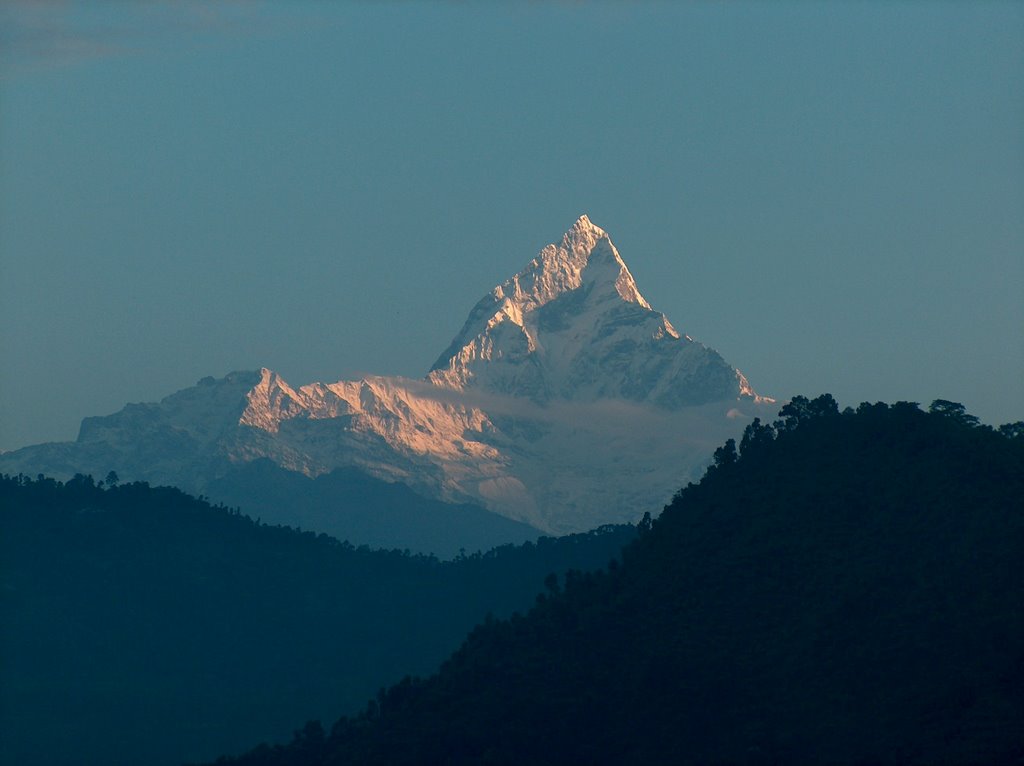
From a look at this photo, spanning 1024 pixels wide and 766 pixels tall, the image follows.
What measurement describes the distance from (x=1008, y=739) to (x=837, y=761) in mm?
15257

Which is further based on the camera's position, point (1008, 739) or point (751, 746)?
point (751, 746)

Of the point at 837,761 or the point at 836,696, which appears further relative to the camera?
the point at 836,696

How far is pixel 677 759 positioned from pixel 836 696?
49.7ft

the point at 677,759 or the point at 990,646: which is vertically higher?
the point at 990,646

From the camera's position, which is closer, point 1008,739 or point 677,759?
point 1008,739


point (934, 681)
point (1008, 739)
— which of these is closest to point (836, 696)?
point (934, 681)

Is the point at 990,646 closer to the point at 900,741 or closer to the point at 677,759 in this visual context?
the point at 900,741

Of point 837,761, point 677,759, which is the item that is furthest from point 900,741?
point 677,759

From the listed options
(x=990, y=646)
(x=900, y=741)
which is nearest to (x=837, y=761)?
(x=900, y=741)

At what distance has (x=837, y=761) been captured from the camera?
18638cm

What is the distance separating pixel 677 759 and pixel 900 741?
69.3 ft

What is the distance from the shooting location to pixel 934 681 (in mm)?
195625

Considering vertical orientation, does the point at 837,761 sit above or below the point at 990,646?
below

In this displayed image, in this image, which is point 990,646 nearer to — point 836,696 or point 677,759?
point 836,696
